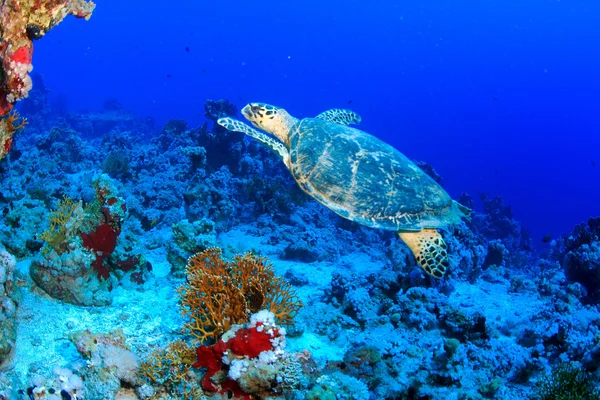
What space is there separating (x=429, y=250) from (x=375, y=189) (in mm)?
1357

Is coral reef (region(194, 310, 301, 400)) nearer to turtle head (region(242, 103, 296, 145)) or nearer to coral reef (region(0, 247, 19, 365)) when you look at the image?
coral reef (region(0, 247, 19, 365))

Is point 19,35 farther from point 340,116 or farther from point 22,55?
point 340,116

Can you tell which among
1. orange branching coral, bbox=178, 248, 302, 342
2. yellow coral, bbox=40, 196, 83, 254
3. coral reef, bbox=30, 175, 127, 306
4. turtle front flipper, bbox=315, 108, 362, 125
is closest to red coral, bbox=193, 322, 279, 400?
orange branching coral, bbox=178, 248, 302, 342

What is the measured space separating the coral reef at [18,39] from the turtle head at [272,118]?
3.96 meters

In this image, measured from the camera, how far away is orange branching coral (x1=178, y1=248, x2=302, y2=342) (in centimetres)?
368

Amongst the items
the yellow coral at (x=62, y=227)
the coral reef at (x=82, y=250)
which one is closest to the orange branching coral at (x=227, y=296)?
the coral reef at (x=82, y=250)

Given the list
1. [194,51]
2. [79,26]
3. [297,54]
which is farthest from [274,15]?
[79,26]

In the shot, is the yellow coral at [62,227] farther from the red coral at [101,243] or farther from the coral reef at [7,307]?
the coral reef at [7,307]

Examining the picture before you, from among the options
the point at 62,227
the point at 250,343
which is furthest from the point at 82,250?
the point at 250,343

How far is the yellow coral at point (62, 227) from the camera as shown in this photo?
14.9 feet

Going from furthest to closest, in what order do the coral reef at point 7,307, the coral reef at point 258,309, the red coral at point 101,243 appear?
the red coral at point 101,243, the coral reef at point 7,307, the coral reef at point 258,309

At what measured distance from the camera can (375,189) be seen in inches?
223

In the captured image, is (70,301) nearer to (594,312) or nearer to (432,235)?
(432,235)

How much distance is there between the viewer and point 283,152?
648 centimetres
